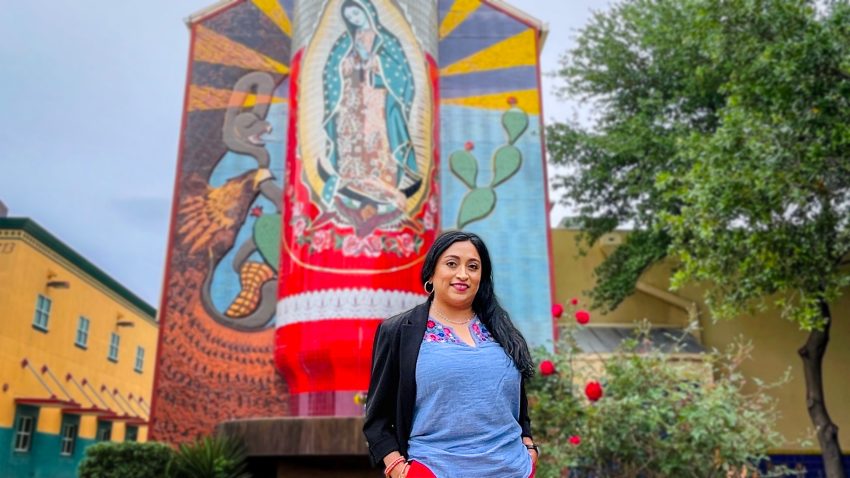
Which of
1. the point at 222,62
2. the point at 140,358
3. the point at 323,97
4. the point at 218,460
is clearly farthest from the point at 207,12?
the point at 140,358

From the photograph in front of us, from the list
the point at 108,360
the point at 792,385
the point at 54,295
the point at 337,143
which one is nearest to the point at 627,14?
the point at 337,143

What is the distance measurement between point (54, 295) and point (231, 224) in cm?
549

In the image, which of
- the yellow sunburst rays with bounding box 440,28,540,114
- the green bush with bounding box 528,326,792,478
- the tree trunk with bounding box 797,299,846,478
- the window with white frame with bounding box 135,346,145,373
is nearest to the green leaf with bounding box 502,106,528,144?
the yellow sunburst rays with bounding box 440,28,540,114

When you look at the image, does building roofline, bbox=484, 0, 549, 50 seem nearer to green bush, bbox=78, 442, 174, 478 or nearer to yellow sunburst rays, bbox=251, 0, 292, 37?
yellow sunburst rays, bbox=251, 0, 292, 37

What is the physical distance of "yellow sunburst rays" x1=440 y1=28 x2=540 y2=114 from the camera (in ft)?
47.6

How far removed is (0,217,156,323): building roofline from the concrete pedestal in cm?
883

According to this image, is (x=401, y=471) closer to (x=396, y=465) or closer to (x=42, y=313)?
(x=396, y=465)

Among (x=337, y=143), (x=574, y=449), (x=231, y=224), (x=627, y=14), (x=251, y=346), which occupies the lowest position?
(x=574, y=449)

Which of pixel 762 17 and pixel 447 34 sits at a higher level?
pixel 447 34

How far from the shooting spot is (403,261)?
1188 centimetres

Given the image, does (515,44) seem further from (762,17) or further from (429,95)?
(762,17)

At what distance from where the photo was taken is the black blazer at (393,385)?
7.60ft

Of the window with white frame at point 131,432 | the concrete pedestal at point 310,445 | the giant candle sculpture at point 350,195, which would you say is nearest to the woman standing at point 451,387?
the concrete pedestal at point 310,445

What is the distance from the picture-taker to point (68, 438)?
1681 centimetres
